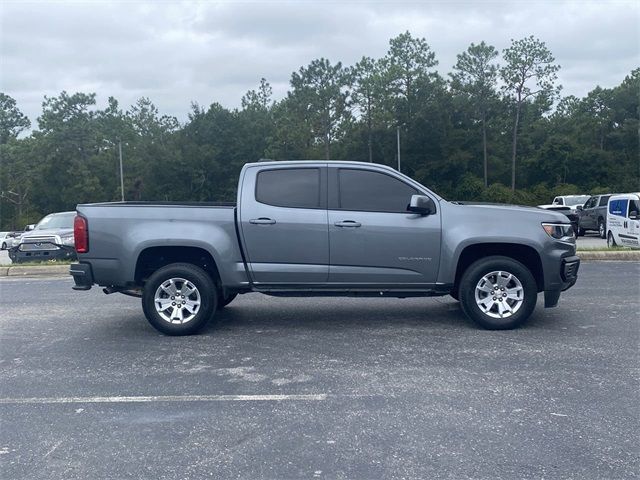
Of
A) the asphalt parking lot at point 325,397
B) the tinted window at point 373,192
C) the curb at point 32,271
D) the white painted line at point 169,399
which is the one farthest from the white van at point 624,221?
the white painted line at point 169,399

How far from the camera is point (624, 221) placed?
16.9 metres

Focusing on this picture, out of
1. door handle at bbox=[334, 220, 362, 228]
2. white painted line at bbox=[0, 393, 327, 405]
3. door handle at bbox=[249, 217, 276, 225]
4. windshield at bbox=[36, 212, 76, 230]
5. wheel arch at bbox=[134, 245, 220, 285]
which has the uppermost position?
door handle at bbox=[249, 217, 276, 225]

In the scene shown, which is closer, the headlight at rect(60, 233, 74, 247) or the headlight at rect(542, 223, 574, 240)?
the headlight at rect(542, 223, 574, 240)

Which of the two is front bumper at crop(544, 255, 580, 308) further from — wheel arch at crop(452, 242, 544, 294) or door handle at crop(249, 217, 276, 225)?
door handle at crop(249, 217, 276, 225)

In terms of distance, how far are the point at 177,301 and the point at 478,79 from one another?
59595mm

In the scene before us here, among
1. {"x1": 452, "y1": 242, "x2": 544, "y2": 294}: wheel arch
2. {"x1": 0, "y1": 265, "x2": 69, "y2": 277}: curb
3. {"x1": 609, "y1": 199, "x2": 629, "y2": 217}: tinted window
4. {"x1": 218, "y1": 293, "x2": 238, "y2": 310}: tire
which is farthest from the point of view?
{"x1": 609, "y1": 199, "x2": 629, "y2": 217}: tinted window

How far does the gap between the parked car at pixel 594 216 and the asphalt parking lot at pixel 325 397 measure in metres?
16.4

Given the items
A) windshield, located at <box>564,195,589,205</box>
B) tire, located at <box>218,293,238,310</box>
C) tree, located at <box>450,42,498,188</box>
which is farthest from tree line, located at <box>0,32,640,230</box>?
tire, located at <box>218,293,238,310</box>

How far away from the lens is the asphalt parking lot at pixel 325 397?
13.5ft

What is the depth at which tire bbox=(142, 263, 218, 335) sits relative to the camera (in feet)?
24.3

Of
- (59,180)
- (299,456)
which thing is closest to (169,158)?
(59,180)

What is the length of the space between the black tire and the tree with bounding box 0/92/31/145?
107399mm

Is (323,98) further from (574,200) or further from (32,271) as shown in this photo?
(32,271)

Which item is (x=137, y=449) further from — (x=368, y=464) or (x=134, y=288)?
(x=134, y=288)
